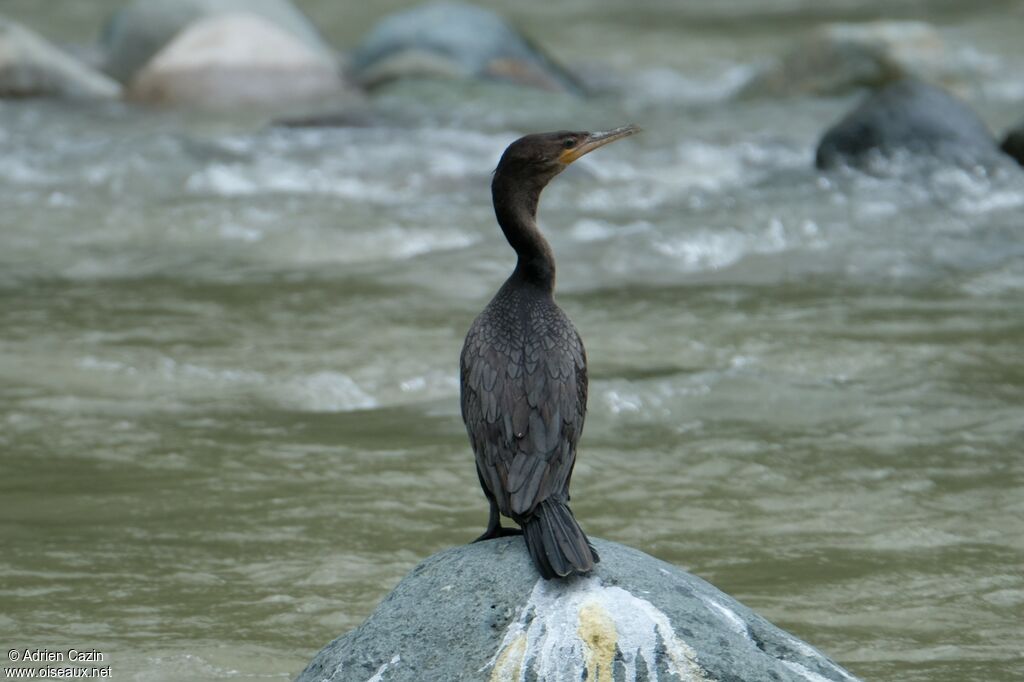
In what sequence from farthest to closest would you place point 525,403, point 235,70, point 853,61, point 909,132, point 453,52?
point 453,52 → point 235,70 → point 853,61 → point 909,132 → point 525,403

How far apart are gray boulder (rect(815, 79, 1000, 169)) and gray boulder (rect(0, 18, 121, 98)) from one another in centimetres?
706

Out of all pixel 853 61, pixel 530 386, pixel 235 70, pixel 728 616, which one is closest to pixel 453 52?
pixel 235 70

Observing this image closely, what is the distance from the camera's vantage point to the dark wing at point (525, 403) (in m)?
3.38

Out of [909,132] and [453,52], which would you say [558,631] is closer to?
[909,132]

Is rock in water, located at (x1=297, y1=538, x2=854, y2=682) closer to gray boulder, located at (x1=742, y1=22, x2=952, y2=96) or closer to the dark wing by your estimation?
the dark wing

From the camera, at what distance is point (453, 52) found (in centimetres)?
1535

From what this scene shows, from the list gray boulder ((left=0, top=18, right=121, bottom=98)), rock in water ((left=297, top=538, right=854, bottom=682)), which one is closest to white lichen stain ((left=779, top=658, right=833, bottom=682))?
rock in water ((left=297, top=538, right=854, bottom=682))

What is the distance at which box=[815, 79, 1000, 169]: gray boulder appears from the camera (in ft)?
36.1

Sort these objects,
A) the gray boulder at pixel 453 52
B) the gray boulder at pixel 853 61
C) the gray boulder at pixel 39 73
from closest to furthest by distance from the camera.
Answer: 1. the gray boulder at pixel 853 61
2. the gray boulder at pixel 39 73
3. the gray boulder at pixel 453 52

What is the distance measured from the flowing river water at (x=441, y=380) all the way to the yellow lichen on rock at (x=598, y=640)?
1.34m

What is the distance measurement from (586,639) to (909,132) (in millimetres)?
8581

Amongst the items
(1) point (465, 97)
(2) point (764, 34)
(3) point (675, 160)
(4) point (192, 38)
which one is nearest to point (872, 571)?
(3) point (675, 160)

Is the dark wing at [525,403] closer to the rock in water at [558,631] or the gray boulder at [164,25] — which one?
the rock in water at [558,631]

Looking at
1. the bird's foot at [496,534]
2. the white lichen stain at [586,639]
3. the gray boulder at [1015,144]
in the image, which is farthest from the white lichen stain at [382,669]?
the gray boulder at [1015,144]
